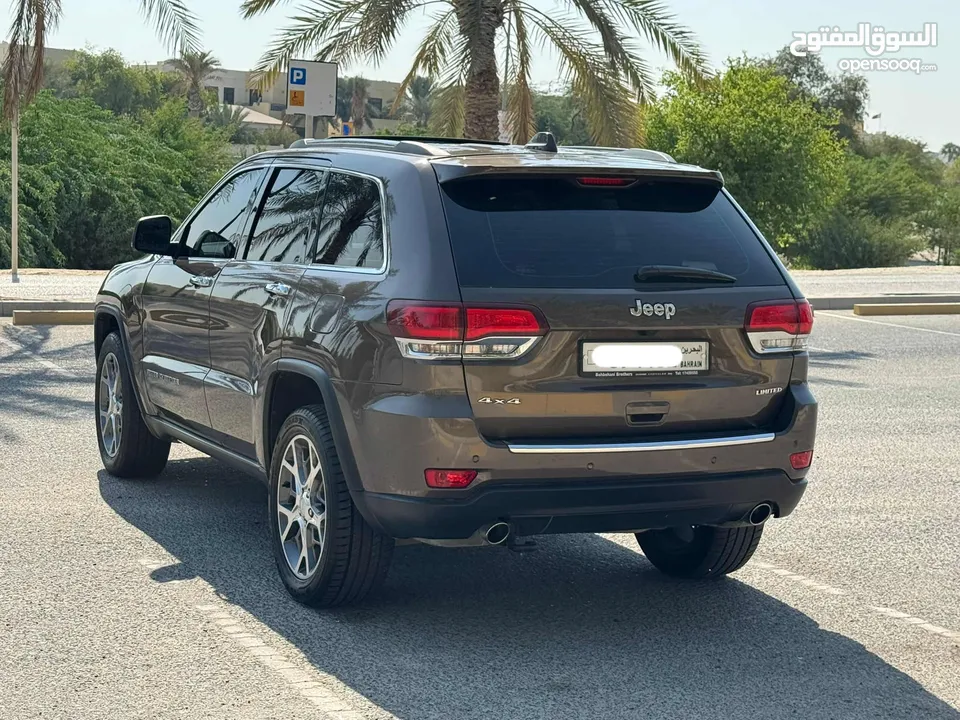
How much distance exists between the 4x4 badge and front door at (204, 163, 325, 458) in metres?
1.44

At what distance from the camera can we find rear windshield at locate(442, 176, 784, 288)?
511 centimetres

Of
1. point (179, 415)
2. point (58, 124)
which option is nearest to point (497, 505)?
point (179, 415)

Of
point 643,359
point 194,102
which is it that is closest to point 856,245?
point 194,102

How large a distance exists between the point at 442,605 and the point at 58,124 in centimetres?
3327

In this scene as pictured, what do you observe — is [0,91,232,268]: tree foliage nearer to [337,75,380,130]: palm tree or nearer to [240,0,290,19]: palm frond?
[240,0,290,19]: palm frond

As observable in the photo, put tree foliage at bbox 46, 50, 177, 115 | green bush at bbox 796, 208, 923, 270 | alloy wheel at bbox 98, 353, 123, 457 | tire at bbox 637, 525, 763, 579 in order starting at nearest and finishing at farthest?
tire at bbox 637, 525, 763, 579 → alloy wheel at bbox 98, 353, 123, 457 → green bush at bbox 796, 208, 923, 270 → tree foliage at bbox 46, 50, 177, 115

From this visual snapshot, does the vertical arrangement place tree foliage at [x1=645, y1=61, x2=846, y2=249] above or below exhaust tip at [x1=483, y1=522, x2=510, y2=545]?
above

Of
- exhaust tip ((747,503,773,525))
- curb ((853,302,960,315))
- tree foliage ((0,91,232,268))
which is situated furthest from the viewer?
tree foliage ((0,91,232,268))

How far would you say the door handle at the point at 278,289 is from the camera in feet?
19.1

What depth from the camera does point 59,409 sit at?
34.6 ft

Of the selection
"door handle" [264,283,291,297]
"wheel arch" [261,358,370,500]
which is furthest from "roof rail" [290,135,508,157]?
"wheel arch" [261,358,370,500]

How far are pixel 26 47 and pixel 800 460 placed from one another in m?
16.0

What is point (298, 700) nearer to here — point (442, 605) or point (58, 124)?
point (442, 605)

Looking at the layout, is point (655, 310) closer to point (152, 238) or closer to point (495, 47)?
point (152, 238)
